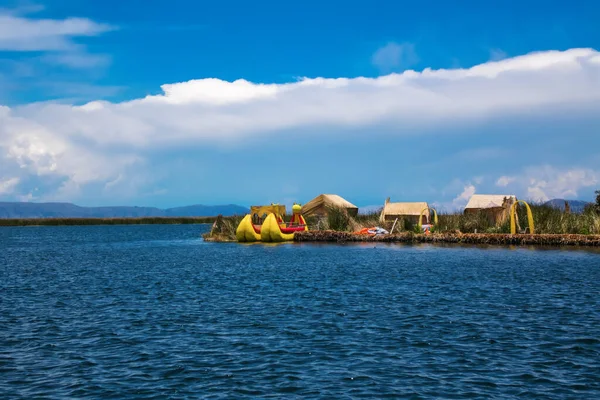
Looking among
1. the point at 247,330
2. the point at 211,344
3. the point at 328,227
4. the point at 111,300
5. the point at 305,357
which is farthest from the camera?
the point at 328,227

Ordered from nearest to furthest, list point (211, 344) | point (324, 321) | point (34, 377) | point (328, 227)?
point (34, 377)
point (211, 344)
point (324, 321)
point (328, 227)

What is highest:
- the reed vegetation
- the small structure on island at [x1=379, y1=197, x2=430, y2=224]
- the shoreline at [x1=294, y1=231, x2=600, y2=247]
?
the small structure on island at [x1=379, y1=197, x2=430, y2=224]

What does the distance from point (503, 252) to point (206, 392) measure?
32612 millimetres

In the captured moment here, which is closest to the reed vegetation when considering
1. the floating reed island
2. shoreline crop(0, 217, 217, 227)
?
the floating reed island

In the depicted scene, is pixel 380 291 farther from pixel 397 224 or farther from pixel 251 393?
pixel 397 224

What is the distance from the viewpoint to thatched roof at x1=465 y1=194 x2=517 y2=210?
2199 inches

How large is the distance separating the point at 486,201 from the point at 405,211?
750cm

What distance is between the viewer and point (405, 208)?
60000 millimetres

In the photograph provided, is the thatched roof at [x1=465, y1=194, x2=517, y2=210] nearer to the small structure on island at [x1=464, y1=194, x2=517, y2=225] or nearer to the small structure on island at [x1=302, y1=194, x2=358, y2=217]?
the small structure on island at [x1=464, y1=194, x2=517, y2=225]

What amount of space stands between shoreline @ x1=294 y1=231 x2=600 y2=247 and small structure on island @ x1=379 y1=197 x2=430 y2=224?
6883 millimetres

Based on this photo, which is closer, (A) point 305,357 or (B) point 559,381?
(B) point 559,381

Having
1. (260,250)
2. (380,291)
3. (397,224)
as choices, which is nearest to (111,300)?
(380,291)

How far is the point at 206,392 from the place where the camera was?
11.2 metres

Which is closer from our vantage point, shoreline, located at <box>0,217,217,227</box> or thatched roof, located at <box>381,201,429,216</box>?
thatched roof, located at <box>381,201,429,216</box>
